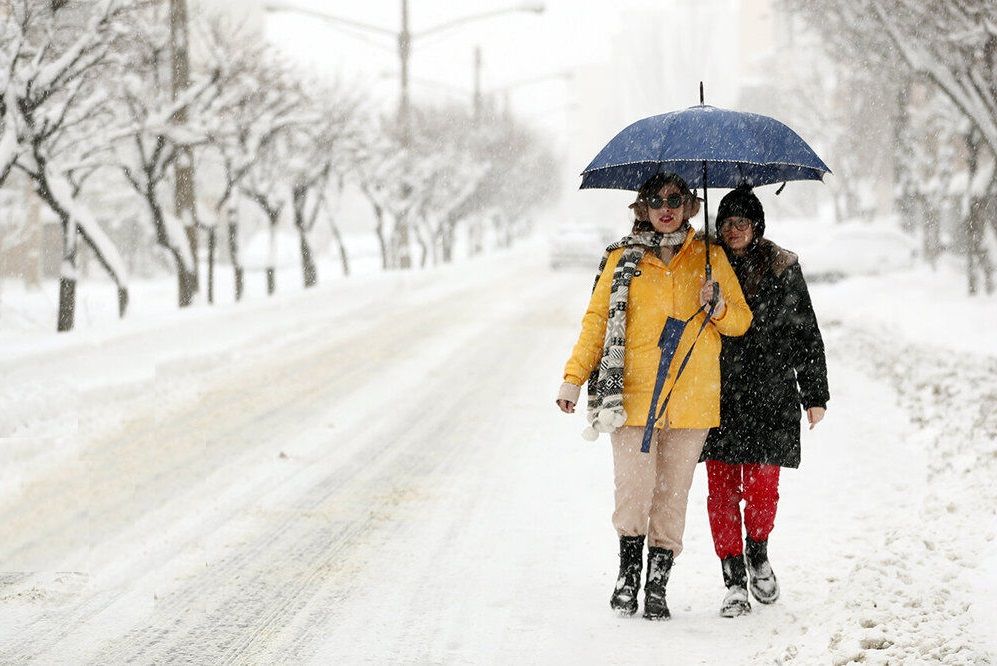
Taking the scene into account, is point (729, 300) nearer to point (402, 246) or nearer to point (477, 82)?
point (402, 246)

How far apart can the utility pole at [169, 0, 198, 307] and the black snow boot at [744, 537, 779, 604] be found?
13.7m

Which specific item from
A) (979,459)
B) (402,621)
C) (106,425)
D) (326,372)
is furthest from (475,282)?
(402,621)

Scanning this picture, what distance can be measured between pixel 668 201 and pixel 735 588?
1.58 m

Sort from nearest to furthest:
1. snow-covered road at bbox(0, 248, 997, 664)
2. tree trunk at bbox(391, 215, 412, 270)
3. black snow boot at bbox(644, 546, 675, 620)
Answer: snow-covered road at bbox(0, 248, 997, 664)
black snow boot at bbox(644, 546, 675, 620)
tree trunk at bbox(391, 215, 412, 270)

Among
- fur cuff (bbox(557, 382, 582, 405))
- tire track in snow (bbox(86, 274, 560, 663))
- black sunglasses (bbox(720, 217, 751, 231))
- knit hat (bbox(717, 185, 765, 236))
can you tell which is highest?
knit hat (bbox(717, 185, 765, 236))

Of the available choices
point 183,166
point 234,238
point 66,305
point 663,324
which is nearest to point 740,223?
point 663,324

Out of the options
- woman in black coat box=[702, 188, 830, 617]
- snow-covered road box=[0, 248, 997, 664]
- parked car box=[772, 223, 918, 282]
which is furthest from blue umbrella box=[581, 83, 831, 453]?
parked car box=[772, 223, 918, 282]

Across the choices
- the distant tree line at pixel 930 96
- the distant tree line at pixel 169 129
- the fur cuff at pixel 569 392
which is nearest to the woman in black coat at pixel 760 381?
the fur cuff at pixel 569 392

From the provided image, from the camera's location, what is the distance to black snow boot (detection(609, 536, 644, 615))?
185 inches

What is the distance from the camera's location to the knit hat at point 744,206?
4684 millimetres

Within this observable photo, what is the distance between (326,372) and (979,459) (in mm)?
6680

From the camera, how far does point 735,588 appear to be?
15.6ft

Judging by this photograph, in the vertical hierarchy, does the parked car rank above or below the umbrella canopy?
below

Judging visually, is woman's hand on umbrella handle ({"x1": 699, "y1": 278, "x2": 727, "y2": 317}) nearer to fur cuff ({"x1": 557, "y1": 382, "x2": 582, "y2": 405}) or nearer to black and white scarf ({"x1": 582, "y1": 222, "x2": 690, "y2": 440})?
black and white scarf ({"x1": 582, "y1": 222, "x2": 690, "y2": 440})
